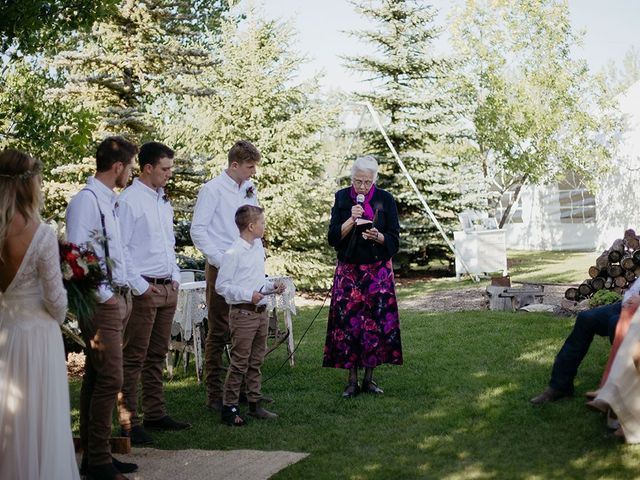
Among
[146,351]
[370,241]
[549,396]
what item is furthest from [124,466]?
[549,396]


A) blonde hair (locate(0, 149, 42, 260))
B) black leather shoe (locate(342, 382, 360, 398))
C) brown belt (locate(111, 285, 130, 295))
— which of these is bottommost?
black leather shoe (locate(342, 382, 360, 398))

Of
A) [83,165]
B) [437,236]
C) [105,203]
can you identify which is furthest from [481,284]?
[105,203]

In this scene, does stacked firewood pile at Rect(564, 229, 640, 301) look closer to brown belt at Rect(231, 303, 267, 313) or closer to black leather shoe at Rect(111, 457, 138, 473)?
brown belt at Rect(231, 303, 267, 313)

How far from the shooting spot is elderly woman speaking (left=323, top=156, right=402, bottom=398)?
6.38 m

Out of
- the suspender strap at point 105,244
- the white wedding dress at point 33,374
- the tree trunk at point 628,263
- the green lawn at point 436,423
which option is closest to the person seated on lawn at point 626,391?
the green lawn at point 436,423

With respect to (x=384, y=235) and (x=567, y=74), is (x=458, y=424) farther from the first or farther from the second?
(x=567, y=74)

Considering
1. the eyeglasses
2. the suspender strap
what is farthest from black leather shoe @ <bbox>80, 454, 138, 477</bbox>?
the eyeglasses

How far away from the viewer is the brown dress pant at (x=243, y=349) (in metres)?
5.64

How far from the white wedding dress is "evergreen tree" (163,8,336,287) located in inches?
436

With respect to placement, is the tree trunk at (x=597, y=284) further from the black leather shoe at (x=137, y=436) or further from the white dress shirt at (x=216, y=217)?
the black leather shoe at (x=137, y=436)

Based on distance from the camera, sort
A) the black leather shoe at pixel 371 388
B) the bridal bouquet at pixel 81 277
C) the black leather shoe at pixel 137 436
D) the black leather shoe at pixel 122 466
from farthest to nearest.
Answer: the black leather shoe at pixel 371 388 < the black leather shoe at pixel 137 436 < the black leather shoe at pixel 122 466 < the bridal bouquet at pixel 81 277

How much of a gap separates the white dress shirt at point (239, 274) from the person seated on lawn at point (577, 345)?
2.16 m

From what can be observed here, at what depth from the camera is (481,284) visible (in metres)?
15.7

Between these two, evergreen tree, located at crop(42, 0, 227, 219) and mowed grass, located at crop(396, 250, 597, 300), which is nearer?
evergreen tree, located at crop(42, 0, 227, 219)
